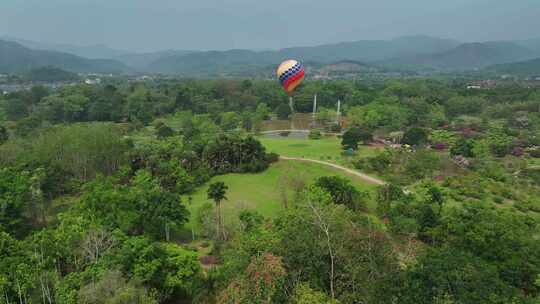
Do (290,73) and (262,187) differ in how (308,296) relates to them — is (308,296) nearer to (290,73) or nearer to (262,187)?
(262,187)

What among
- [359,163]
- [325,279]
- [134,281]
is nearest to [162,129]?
[359,163]

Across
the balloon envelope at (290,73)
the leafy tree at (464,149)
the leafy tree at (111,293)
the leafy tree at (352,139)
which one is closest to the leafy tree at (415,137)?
the leafy tree at (464,149)

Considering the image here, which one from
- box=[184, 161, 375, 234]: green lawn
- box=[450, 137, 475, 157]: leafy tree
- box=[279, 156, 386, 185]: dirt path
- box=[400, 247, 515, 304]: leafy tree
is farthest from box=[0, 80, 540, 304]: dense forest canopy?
box=[279, 156, 386, 185]: dirt path

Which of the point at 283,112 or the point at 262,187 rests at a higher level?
the point at 283,112

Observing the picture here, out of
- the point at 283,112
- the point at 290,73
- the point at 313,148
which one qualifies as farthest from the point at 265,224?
the point at 283,112

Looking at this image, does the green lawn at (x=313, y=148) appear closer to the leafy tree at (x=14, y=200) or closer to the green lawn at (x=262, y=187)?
the green lawn at (x=262, y=187)

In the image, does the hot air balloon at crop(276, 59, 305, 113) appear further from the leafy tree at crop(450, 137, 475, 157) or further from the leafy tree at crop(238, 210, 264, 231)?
the leafy tree at crop(238, 210, 264, 231)
